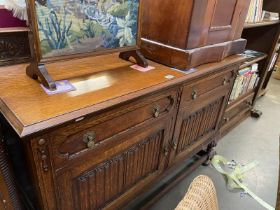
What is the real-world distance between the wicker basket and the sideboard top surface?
34cm

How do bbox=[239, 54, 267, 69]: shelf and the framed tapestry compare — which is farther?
bbox=[239, 54, 267, 69]: shelf

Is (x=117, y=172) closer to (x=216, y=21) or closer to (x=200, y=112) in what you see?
(x=200, y=112)

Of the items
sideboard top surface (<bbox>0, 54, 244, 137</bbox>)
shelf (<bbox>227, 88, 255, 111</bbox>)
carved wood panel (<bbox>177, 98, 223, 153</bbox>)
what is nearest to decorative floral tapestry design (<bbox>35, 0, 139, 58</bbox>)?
sideboard top surface (<bbox>0, 54, 244, 137</bbox>)

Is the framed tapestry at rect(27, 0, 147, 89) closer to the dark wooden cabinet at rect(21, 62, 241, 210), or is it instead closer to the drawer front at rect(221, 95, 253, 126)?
the dark wooden cabinet at rect(21, 62, 241, 210)

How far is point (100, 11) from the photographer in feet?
2.60

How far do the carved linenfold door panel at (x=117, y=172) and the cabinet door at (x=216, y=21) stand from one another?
440mm

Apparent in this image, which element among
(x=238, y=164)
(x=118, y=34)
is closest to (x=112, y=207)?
(x=118, y=34)

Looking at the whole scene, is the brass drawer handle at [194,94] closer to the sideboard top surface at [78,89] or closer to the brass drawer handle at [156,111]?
the sideboard top surface at [78,89]

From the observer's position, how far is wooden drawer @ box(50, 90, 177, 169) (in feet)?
2.15

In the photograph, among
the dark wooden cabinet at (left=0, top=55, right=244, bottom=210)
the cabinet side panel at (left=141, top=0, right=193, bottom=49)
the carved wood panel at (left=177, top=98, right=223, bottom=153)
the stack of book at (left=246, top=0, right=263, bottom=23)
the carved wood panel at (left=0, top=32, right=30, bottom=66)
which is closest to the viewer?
the dark wooden cabinet at (left=0, top=55, right=244, bottom=210)

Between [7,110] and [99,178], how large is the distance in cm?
42

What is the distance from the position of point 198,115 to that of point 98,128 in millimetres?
737

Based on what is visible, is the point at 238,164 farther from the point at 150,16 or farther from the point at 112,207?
the point at 150,16

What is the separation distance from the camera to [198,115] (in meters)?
1.29
